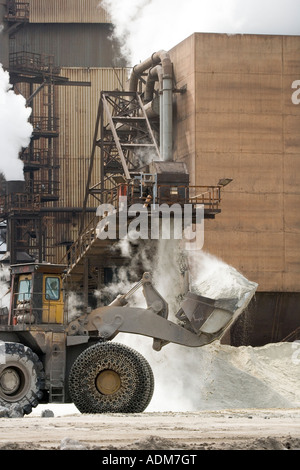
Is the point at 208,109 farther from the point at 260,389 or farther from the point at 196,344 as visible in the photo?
the point at 196,344

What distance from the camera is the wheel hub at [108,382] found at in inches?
811

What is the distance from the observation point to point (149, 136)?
42594mm

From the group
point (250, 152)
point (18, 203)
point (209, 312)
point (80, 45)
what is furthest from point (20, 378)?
point (80, 45)

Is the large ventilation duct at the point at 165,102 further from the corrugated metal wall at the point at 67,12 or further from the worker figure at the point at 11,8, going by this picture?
the corrugated metal wall at the point at 67,12

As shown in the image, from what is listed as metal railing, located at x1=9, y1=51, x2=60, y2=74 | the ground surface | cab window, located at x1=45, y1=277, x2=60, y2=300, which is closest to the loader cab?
cab window, located at x1=45, y1=277, x2=60, y2=300

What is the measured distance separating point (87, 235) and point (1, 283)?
5.19 meters

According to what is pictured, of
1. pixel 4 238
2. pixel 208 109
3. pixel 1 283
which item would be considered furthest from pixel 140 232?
pixel 4 238

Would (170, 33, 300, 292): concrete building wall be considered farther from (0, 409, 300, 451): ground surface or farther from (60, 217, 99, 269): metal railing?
(0, 409, 300, 451): ground surface

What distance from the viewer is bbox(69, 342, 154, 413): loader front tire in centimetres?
2041

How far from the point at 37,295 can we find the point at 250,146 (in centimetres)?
1911

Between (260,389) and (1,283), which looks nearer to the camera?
(260,389)

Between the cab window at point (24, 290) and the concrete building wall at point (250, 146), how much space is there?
677 inches

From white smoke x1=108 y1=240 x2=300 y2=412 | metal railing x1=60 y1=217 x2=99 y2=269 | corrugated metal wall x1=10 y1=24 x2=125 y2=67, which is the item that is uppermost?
corrugated metal wall x1=10 y1=24 x2=125 y2=67
